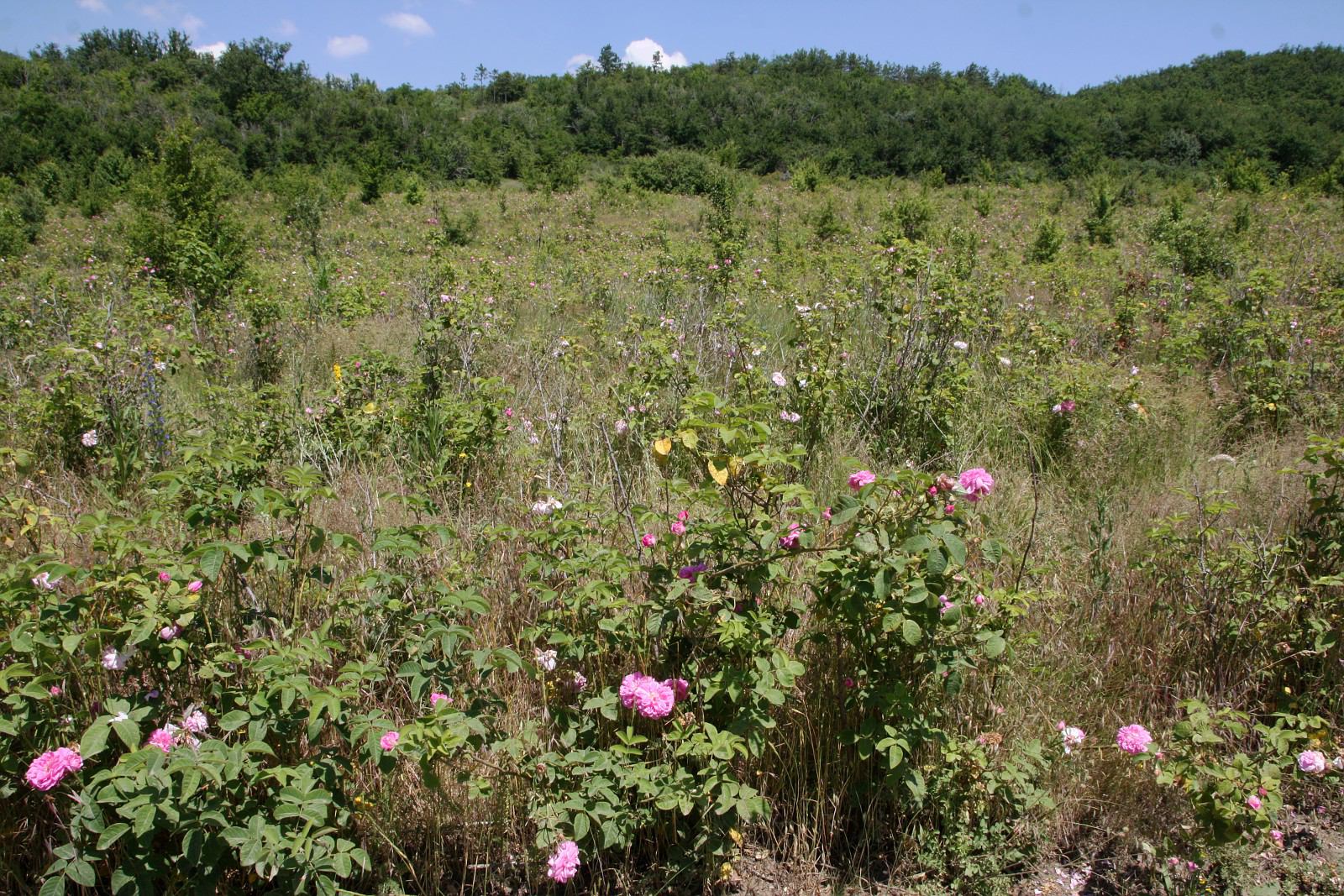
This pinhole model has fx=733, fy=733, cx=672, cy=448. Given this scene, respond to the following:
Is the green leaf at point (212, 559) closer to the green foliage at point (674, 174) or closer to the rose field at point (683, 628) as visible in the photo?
the rose field at point (683, 628)

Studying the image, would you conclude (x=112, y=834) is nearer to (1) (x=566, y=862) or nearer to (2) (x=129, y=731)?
(2) (x=129, y=731)

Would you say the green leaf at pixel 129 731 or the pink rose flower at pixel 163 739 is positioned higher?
the green leaf at pixel 129 731

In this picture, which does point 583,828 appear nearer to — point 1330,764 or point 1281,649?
point 1330,764

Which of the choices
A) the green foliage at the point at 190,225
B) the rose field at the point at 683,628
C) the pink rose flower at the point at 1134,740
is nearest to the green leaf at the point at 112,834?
the rose field at the point at 683,628

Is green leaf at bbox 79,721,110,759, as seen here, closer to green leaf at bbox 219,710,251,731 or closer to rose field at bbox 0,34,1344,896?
rose field at bbox 0,34,1344,896

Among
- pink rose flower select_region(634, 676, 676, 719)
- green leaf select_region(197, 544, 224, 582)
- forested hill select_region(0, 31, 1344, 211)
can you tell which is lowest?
pink rose flower select_region(634, 676, 676, 719)

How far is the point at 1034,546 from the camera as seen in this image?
2.65 meters

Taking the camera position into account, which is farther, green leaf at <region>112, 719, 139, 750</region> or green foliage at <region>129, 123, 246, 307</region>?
green foliage at <region>129, 123, 246, 307</region>

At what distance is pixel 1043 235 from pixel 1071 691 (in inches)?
388

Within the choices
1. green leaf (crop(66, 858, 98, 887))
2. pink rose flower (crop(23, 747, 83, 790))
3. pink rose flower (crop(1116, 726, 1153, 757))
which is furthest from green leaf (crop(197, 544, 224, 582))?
pink rose flower (crop(1116, 726, 1153, 757))

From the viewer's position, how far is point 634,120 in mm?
41594

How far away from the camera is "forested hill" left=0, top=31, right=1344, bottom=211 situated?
28.5 metres

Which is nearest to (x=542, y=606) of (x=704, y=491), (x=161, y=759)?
(x=704, y=491)

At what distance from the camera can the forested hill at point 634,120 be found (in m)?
28.5
